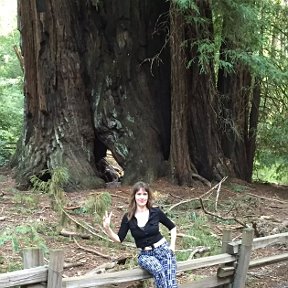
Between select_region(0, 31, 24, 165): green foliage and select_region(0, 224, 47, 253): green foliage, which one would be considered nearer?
select_region(0, 224, 47, 253): green foliage

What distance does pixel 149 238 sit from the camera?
15.6 ft

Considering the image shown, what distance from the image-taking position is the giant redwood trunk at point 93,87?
35.2 ft

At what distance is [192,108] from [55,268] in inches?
282

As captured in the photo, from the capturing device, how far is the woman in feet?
15.6

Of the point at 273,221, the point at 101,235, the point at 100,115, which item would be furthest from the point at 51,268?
the point at 100,115

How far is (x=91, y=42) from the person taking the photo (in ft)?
37.1

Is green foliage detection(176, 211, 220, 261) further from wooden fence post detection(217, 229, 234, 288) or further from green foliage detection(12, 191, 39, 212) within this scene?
green foliage detection(12, 191, 39, 212)

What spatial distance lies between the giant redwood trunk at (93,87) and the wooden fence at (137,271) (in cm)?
502

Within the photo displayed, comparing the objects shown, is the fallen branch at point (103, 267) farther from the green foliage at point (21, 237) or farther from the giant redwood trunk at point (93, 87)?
the giant redwood trunk at point (93, 87)

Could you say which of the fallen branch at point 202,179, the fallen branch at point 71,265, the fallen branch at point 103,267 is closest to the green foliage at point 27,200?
the fallen branch at point 71,265

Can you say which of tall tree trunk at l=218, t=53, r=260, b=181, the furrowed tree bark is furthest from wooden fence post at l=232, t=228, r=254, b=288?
tall tree trunk at l=218, t=53, r=260, b=181

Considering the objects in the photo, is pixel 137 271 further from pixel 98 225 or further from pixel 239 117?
pixel 239 117

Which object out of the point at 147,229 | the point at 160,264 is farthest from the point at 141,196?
the point at 160,264

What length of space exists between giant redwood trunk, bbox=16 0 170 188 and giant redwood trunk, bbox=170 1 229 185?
623 millimetres
